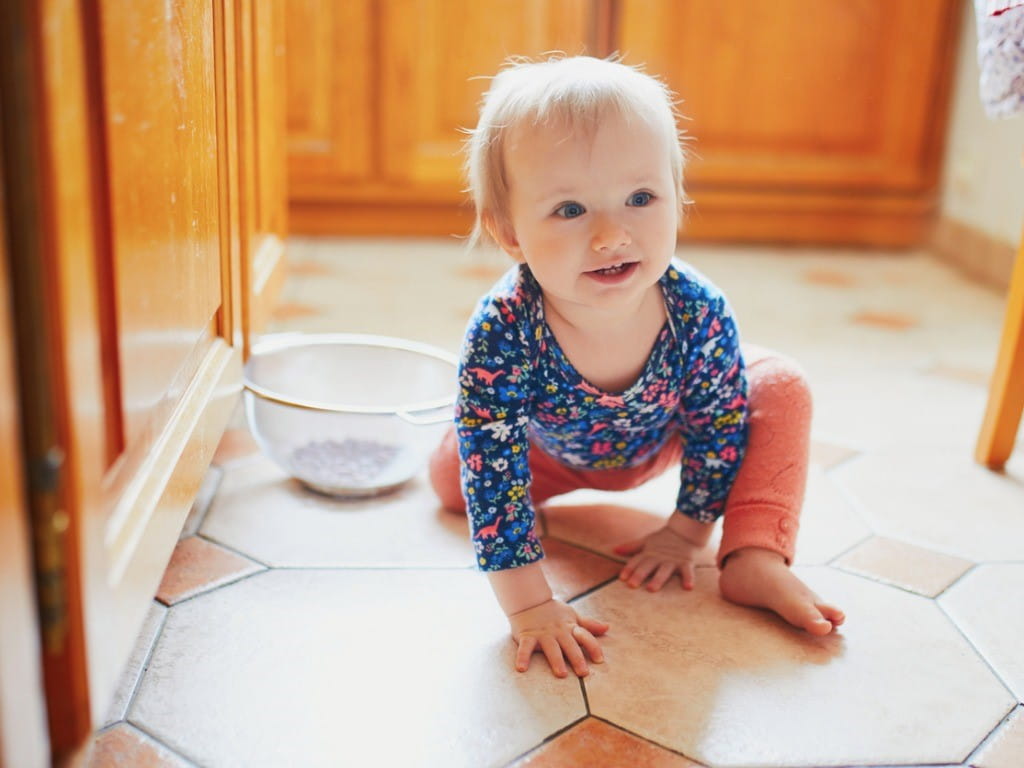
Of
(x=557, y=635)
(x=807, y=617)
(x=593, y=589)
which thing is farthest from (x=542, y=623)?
(x=807, y=617)

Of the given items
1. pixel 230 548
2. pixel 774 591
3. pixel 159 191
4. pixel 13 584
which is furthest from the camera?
pixel 230 548

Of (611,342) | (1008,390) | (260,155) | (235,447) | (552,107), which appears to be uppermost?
(552,107)

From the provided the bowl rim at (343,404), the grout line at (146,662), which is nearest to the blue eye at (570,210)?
the bowl rim at (343,404)

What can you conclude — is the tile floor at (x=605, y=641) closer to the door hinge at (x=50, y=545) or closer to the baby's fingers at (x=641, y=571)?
the baby's fingers at (x=641, y=571)

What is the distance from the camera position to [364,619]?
96cm

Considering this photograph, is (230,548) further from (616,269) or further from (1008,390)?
(1008,390)

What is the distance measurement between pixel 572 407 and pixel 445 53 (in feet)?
5.34

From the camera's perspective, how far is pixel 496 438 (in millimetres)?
961

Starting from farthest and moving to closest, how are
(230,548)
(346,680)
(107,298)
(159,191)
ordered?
(230,548)
(346,680)
(159,191)
(107,298)

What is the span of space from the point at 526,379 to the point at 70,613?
49cm

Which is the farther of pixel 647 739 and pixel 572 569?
pixel 572 569

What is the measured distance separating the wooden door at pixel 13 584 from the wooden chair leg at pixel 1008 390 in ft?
3.63

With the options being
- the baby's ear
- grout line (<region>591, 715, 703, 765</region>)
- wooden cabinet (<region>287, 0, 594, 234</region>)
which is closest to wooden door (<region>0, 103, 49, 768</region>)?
grout line (<region>591, 715, 703, 765</region>)

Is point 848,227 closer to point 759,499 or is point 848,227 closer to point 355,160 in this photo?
point 355,160
